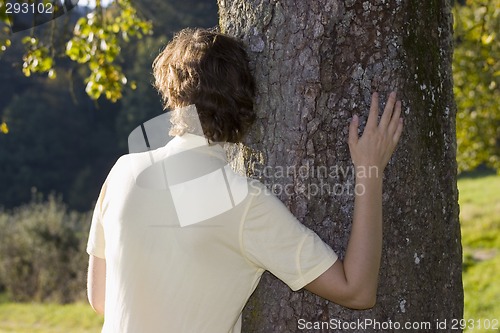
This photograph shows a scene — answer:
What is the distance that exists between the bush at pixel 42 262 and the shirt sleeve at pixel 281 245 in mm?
11028

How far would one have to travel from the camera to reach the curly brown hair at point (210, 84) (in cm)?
198

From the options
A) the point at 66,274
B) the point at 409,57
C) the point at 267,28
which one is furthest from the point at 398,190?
the point at 66,274

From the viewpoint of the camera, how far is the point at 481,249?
1505 centimetres

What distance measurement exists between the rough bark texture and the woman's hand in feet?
0.22

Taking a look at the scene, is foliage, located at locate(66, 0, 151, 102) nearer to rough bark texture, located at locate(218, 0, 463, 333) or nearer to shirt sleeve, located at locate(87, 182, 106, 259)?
rough bark texture, located at locate(218, 0, 463, 333)

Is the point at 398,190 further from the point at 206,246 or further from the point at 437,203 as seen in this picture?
the point at 206,246

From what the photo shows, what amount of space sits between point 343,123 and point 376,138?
0.16 metres

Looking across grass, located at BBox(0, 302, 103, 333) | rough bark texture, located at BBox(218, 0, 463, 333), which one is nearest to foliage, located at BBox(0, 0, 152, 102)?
rough bark texture, located at BBox(218, 0, 463, 333)

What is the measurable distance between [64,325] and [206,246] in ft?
27.5

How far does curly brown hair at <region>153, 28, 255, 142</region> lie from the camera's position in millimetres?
1977

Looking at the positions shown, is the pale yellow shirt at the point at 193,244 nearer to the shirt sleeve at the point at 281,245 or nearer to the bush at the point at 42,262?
the shirt sleeve at the point at 281,245

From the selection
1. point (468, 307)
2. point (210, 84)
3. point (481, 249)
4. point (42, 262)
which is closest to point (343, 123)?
point (210, 84)

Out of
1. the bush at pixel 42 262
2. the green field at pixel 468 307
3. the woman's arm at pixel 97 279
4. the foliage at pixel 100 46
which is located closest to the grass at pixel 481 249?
the green field at pixel 468 307

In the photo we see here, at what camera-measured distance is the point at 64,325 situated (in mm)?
9648
